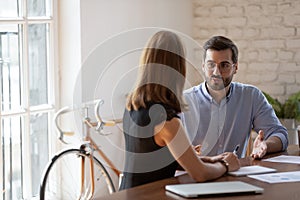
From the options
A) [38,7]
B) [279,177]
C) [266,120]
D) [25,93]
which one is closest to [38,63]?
[25,93]

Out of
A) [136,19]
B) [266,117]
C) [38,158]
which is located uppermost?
[136,19]

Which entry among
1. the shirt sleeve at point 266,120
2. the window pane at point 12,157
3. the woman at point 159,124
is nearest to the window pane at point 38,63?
the window pane at point 12,157

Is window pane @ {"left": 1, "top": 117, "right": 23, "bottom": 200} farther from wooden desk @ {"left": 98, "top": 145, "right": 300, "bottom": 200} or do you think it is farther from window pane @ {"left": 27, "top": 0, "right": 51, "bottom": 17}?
wooden desk @ {"left": 98, "top": 145, "right": 300, "bottom": 200}

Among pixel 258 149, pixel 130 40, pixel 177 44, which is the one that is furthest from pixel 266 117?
pixel 130 40

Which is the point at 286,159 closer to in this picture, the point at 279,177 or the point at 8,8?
the point at 279,177

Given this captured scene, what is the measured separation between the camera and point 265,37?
5316 millimetres

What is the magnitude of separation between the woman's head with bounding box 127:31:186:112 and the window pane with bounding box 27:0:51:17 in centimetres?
146

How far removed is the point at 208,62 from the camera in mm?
3693

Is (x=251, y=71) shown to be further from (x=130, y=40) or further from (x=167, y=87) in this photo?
(x=167, y=87)

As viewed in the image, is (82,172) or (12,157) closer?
(12,157)

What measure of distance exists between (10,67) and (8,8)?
1.11 feet

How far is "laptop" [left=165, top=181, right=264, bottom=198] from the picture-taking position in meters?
2.52

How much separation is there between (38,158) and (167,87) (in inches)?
67.3

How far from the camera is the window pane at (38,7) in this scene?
13.5 ft
